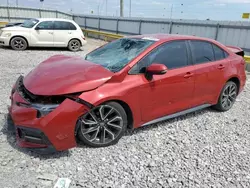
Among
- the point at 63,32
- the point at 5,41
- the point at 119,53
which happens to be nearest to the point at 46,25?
the point at 63,32

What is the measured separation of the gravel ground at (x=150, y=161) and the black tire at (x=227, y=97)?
0.64m

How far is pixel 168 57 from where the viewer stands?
3.63 m

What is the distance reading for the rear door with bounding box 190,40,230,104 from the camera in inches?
156

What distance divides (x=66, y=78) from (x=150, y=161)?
60.5 inches

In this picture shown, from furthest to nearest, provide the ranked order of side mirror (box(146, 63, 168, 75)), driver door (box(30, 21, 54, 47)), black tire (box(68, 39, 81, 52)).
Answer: black tire (box(68, 39, 81, 52)) → driver door (box(30, 21, 54, 47)) → side mirror (box(146, 63, 168, 75))

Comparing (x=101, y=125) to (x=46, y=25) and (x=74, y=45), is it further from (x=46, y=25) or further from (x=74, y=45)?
(x=74, y=45)

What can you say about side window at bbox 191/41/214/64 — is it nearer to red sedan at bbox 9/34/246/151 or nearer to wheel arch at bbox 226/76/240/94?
red sedan at bbox 9/34/246/151

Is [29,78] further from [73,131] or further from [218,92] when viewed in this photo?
[218,92]

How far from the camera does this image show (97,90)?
2930 millimetres

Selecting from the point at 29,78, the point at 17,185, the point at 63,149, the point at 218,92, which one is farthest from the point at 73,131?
the point at 218,92

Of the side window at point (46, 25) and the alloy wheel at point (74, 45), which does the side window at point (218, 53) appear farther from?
the side window at point (46, 25)

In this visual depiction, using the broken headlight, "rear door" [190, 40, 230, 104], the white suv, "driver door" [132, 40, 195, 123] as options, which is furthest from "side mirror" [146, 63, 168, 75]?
the white suv

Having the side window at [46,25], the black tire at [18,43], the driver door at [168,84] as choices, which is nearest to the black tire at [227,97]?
the driver door at [168,84]

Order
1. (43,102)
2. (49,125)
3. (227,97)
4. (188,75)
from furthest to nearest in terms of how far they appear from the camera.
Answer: (227,97)
(188,75)
(43,102)
(49,125)
